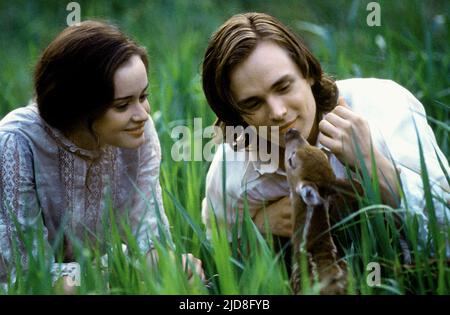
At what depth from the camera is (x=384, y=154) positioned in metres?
2.41

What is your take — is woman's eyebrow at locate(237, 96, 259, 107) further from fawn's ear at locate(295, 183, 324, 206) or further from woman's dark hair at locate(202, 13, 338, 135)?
fawn's ear at locate(295, 183, 324, 206)

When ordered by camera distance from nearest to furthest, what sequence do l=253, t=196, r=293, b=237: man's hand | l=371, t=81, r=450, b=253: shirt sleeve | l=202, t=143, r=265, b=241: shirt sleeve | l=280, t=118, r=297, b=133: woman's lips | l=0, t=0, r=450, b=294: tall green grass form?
1. l=0, t=0, r=450, b=294: tall green grass
2. l=371, t=81, r=450, b=253: shirt sleeve
3. l=280, t=118, r=297, b=133: woman's lips
4. l=253, t=196, r=293, b=237: man's hand
5. l=202, t=143, r=265, b=241: shirt sleeve

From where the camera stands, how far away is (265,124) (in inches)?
95.3

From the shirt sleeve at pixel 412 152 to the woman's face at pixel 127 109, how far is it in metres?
0.77

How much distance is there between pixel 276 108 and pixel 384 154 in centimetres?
39

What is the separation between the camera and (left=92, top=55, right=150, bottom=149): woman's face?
236cm

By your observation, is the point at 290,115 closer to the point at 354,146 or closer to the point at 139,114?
the point at 354,146

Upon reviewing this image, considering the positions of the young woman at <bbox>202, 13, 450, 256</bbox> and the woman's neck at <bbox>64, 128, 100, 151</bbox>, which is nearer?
the young woman at <bbox>202, 13, 450, 256</bbox>

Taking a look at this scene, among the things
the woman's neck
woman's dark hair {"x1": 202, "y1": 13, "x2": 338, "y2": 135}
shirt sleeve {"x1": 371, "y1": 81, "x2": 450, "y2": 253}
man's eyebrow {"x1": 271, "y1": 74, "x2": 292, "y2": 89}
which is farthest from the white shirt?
the woman's neck

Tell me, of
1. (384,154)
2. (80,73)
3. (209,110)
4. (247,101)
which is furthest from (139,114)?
(209,110)

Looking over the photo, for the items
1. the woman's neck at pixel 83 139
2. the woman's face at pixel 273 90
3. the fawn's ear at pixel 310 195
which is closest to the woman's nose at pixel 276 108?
the woman's face at pixel 273 90

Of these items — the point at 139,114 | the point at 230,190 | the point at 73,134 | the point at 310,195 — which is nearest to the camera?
the point at 310,195

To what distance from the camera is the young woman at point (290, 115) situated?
231cm

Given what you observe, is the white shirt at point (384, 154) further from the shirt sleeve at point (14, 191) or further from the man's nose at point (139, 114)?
the shirt sleeve at point (14, 191)
